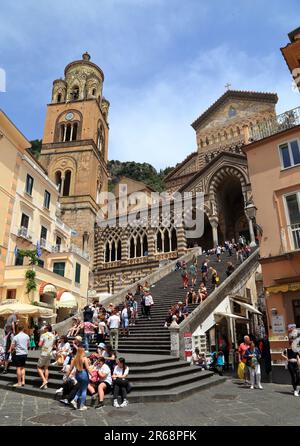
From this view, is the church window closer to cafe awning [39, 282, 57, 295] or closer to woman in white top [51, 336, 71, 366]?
cafe awning [39, 282, 57, 295]

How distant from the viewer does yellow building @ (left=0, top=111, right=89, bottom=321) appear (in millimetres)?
20000

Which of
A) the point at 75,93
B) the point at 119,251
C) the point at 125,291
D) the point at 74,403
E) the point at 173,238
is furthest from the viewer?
the point at 75,93

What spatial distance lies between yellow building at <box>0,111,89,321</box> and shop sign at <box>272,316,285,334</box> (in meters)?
12.6

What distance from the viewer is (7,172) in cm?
2102

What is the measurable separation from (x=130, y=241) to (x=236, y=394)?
25.2 meters

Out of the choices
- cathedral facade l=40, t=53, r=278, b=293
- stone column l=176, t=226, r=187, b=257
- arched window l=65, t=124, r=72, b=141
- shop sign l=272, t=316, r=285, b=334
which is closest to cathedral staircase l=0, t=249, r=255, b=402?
shop sign l=272, t=316, r=285, b=334

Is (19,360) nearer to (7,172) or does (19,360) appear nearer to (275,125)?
(275,125)

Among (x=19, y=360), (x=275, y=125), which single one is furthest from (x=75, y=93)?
(x=19, y=360)

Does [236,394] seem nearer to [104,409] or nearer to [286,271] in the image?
[104,409]

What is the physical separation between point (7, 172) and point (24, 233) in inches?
164

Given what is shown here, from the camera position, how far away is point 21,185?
22.5 metres

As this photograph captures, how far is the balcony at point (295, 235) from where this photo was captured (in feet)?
37.4

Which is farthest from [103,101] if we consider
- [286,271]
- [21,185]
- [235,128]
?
[286,271]

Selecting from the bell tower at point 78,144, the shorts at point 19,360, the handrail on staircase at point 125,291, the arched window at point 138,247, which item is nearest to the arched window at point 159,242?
the arched window at point 138,247
